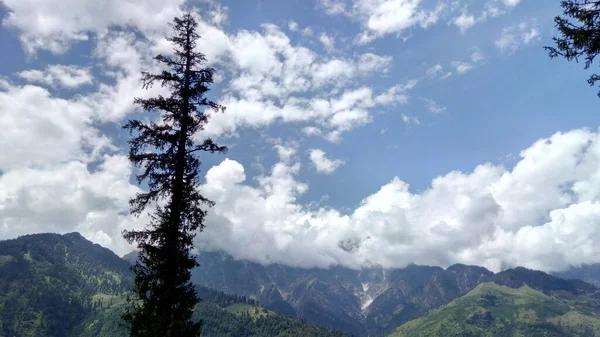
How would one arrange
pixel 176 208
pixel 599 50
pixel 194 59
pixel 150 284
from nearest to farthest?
pixel 599 50
pixel 150 284
pixel 176 208
pixel 194 59

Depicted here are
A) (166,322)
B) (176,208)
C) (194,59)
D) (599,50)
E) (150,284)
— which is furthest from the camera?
(194,59)

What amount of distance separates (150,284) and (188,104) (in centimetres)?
1219

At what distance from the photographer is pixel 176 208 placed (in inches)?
1041

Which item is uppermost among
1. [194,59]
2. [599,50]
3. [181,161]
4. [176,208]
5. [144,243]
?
[194,59]

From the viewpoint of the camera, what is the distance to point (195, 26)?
28.6 meters

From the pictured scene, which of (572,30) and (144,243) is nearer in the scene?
(572,30)

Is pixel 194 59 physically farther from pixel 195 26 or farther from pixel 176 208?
pixel 176 208

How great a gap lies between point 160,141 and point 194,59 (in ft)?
20.9

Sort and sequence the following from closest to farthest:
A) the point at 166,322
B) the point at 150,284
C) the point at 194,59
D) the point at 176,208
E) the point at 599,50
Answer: the point at 599,50
the point at 166,322
the point at 150,284
the point at 176,208
the point at 194,59

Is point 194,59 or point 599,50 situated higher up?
point 194,59

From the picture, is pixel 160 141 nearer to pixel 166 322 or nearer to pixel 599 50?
pixel 166 322

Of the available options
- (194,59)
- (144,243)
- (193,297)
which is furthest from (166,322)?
(194,59)

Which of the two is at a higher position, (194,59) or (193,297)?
(194,59)

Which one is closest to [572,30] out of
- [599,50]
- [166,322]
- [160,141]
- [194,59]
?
[599,50]
